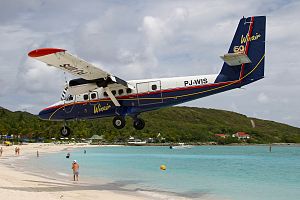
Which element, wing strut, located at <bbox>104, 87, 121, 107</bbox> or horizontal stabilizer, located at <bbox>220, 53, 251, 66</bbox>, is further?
wing strut, located at <bbox>104, 87, 121, 107</bbox>

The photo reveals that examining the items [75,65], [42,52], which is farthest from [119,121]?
[42,52]

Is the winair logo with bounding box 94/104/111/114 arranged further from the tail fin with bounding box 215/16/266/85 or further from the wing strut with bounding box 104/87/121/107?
the tail fin with bounding box 215/16/266/85

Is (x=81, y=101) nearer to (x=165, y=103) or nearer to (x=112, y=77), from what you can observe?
(x=112, y=77)

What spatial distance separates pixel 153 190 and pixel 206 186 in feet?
27.5

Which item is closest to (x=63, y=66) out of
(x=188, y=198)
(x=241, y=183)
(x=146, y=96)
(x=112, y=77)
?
(x=112, y=77)

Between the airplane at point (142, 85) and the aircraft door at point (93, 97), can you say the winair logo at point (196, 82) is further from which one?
the aircraft door at point (93, 97)

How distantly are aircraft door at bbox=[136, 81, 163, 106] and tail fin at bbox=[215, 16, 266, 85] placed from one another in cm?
422

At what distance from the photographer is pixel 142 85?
23.3m

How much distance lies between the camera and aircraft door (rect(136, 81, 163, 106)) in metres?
23.1

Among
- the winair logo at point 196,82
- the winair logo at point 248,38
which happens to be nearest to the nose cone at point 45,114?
the winair logo at point 196,82

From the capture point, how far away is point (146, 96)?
2322 centimetres

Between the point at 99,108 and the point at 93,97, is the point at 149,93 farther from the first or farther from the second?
the point at 93,97

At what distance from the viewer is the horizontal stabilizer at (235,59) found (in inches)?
837

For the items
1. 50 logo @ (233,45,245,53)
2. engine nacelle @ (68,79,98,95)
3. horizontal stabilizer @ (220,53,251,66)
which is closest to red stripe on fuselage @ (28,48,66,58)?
engine nacelle @ (68,79,98,95)
